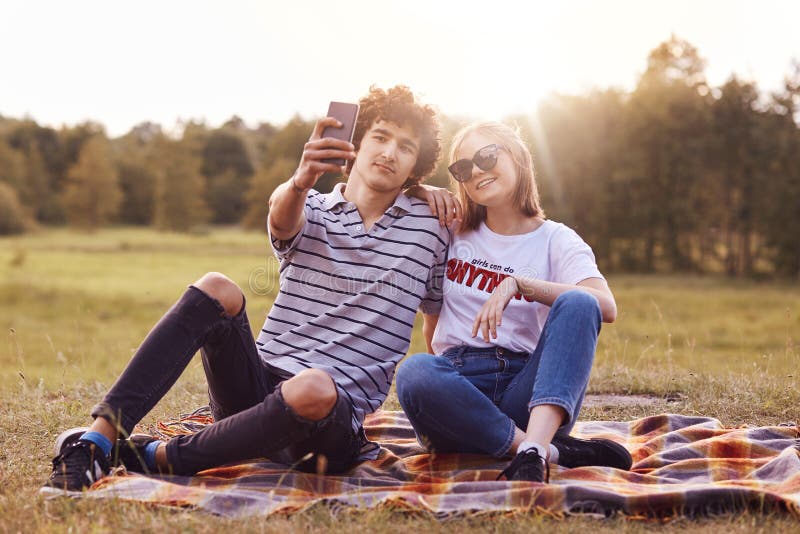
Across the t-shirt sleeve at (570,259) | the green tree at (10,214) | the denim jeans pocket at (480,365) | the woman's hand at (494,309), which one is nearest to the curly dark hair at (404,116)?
the t-shirt sleeve at (570,259)

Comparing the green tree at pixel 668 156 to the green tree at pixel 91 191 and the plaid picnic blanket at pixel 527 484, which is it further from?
the green tree at pixel 91 191

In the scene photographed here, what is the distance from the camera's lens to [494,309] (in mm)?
3359

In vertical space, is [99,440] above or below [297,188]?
below

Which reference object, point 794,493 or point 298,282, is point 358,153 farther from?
point 794,493

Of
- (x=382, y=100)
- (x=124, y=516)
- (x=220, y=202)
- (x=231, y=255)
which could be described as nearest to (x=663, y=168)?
(x=231, y=255)

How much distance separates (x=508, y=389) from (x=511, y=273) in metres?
0.56

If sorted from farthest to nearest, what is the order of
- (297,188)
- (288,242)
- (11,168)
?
(11,168), (288,242), (297,188)

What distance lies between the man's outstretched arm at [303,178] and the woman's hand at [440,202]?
0.57 m

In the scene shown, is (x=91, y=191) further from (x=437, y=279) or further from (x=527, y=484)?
(x=527, y=484)

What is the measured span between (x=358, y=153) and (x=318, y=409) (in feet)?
4.66

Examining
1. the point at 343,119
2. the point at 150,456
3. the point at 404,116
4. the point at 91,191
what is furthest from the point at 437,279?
the point at 91,191

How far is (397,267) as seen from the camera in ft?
11.9

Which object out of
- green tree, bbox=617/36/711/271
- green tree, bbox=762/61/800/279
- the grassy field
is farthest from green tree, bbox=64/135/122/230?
green tree, bbox=762/61/800/279

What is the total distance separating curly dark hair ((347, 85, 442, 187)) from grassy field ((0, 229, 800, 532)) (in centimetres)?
169
